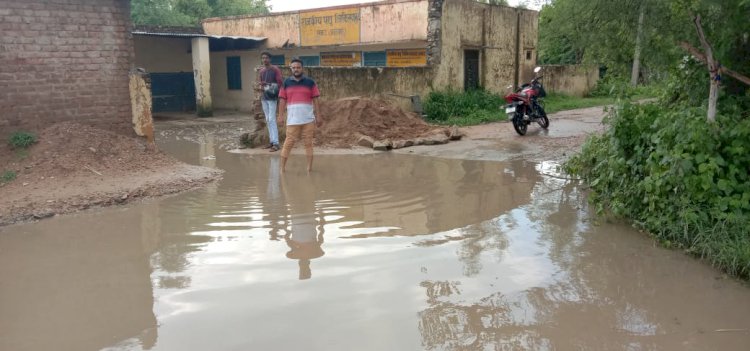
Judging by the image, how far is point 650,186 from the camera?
5.06 metres

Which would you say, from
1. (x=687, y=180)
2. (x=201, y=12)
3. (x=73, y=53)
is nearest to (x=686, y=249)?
(x=687, y=180)

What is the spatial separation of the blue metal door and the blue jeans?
38.2ft

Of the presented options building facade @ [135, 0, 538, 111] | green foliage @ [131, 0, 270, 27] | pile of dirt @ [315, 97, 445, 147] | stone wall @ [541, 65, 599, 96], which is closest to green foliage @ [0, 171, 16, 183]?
pile of dirt @ [315, 97, 445, 147]

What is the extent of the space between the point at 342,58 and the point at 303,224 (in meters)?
14.7

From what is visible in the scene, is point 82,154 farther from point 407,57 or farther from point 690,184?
point 407,57

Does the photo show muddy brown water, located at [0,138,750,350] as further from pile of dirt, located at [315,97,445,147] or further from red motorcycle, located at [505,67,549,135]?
red motorcycle, located at [505,67,549,135]

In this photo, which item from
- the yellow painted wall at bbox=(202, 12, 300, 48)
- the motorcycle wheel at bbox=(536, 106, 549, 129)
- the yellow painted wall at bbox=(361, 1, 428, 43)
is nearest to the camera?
the motorcycle wheel at bbox=(536, 106, 549, 129)

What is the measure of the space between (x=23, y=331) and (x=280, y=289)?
1575 millimetres

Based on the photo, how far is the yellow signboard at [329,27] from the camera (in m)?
18.5

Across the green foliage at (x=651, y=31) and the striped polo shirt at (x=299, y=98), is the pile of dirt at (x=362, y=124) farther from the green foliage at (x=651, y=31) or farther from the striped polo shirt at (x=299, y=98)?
the green foliage at (x=651, y=31)

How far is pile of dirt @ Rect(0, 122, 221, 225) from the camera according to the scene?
20.9ft

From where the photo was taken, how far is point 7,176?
22.8ft

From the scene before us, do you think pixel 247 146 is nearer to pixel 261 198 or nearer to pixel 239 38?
pixel 261 198

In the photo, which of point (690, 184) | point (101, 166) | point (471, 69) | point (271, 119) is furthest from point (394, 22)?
point (690, 184)
